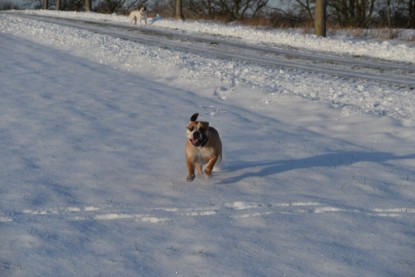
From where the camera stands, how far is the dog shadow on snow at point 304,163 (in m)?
7.12

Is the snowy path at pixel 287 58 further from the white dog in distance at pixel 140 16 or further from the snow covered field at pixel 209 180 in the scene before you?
the white dog in distance at pixel 140 16

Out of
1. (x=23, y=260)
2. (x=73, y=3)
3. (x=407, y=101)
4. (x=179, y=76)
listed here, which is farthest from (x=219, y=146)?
(x=73, y=3)

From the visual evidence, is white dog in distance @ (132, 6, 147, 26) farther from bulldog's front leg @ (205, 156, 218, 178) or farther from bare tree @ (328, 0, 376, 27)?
bulldog's front leg @ (205, 156, 218, 178)

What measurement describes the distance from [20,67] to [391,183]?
11795 mm

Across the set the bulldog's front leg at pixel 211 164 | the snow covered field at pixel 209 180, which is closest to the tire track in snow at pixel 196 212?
the snow covered field at pixel 209 180

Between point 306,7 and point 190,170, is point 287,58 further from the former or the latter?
point 306,7

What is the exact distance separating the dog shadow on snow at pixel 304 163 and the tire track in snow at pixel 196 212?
1034mm

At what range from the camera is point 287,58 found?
56.7ft

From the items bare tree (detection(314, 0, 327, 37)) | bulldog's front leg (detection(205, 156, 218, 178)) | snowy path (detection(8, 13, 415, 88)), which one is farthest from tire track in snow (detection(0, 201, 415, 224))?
bare tree (detection(314, 0, 327, 37))

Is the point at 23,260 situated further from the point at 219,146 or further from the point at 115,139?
the point at 115,139

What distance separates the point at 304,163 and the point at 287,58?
10298 millimetres

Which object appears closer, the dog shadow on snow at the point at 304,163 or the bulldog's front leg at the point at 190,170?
the bulldog's front leg at the point at 190,170

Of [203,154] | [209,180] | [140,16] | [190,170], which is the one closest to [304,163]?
[209,180]

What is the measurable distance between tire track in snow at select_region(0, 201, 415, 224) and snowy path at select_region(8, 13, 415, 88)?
776 centimetres
